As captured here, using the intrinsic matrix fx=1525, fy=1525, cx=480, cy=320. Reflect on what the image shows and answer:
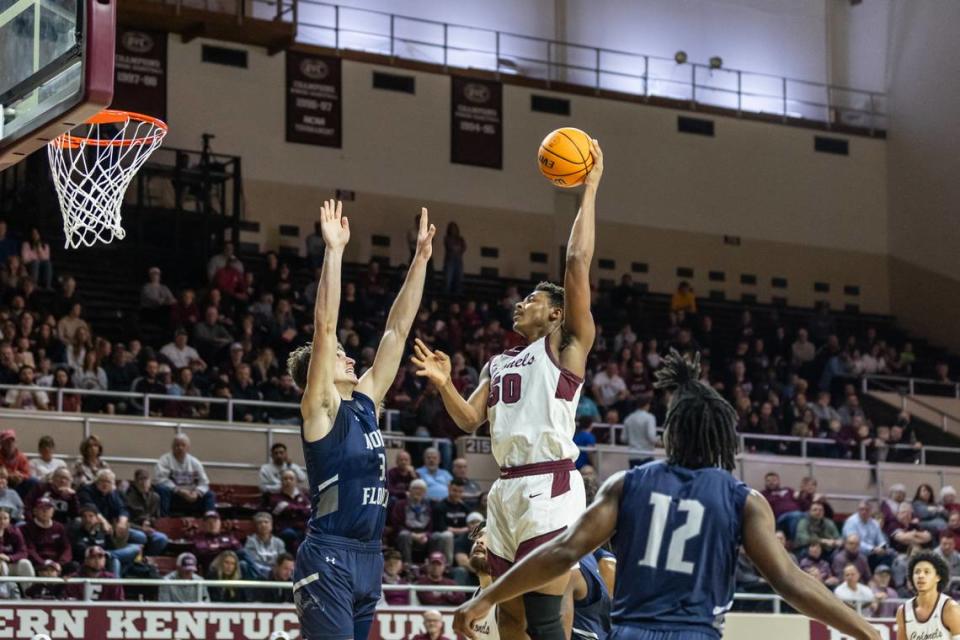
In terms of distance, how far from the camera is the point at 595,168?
7906 mm

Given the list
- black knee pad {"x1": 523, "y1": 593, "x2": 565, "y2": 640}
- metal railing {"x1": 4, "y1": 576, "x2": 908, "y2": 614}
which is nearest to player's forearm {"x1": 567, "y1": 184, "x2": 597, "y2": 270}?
black knee pad {"x1": 523, "y1": 593, "x2": 565, "y2": 640}

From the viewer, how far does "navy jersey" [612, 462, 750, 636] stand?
507 cm

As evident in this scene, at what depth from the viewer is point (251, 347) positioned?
20062 millimetres

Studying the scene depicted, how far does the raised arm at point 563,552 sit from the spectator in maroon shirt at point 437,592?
9711 millimetres

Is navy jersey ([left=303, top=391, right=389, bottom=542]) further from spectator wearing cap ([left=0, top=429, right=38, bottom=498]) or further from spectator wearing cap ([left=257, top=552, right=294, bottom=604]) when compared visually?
spectator wearing cap ([left=0, top=429, right=38, bottom=498])

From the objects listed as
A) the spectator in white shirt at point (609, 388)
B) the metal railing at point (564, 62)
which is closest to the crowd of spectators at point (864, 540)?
the spectator in white shirt at point (609, 388)

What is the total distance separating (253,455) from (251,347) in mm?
1960

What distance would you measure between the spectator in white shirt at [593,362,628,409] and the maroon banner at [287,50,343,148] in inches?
281

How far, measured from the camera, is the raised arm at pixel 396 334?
25.7ft

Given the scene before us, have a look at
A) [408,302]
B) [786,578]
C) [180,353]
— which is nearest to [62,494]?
[180,353]

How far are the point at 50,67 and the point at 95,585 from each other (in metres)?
7.14

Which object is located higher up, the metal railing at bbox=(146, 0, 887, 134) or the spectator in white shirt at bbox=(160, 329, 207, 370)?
the metal railing at bbox=(146, 0, 887, 134)

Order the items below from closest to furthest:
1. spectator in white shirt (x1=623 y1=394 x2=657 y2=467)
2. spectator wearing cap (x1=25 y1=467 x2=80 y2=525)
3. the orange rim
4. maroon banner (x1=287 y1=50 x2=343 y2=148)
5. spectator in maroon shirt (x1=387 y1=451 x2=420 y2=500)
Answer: the orange rim, spectator wearing cap (x1=25 y1=467 x2=80 y2=525), spectator in maroon shirt (x1=387 y1=451 x2=420 y2=500), spectator in white shirt (x1=623 y1=394 x2=657 y2=467), maroon banner (x1=287 y1=50 x2=343 y2=148)

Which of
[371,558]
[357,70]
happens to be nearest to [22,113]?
[371,558]
